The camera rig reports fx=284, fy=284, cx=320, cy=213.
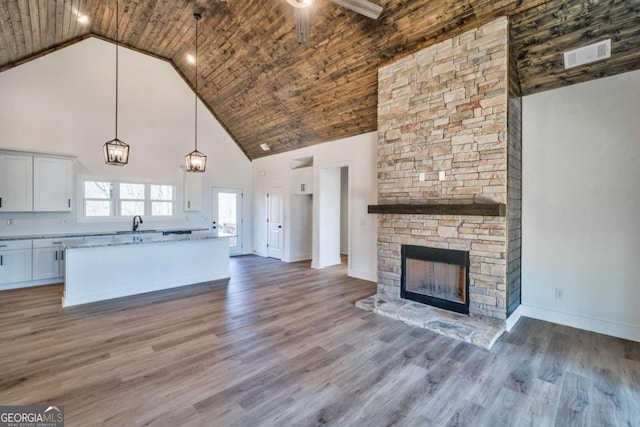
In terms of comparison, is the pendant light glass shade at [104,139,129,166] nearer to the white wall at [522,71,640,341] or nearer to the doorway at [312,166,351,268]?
the doorway at [312,166,351,268]

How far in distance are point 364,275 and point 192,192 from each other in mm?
4962

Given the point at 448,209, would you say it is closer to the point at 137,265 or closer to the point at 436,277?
the point at 436,277

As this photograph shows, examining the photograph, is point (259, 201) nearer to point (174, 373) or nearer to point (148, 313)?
point (148, 313)

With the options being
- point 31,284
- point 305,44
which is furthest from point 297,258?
point 31,284

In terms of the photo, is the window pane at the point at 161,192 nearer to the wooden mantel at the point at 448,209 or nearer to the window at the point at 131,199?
the window at the point at 131,199

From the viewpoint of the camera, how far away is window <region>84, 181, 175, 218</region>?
632 cm

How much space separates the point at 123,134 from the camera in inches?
260

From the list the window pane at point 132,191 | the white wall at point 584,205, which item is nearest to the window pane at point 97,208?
the window pane at point 132,191

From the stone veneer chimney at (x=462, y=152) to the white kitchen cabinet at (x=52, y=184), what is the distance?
6291 millimetres

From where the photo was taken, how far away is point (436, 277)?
13.0 ft

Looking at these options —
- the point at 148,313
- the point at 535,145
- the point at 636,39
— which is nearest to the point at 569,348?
the point at 535,145

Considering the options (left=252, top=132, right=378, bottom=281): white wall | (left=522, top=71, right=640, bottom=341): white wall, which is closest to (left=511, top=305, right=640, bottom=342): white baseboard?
(left=522, top=71, right=640, bottom=341): white wall

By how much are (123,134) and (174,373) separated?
20.2 ft

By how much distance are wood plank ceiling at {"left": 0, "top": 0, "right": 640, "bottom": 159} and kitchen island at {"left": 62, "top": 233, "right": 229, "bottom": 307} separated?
3.31m
